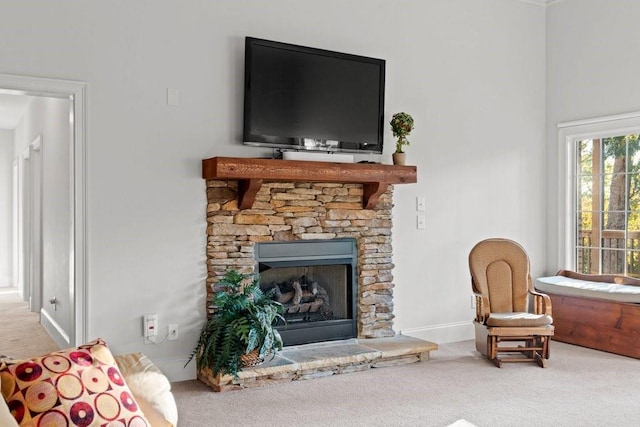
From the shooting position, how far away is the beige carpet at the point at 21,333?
514cm

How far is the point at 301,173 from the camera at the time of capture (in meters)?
4.30

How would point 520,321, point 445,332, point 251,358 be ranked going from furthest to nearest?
point 445,332, point 520,321, point 251,358

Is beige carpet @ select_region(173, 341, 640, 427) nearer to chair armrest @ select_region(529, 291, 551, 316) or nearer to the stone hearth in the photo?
the stone hearth

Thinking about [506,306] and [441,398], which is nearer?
[441,398]

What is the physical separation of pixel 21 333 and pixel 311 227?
3.16 meters

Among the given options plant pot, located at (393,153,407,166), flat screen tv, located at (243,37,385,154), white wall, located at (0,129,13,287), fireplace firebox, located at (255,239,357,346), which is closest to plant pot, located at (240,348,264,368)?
fireplace firebox, located at (255,239,357,346)

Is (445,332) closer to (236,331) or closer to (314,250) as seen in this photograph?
(314,250)

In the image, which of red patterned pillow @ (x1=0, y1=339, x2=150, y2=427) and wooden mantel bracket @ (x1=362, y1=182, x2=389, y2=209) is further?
wooden mantel bracket @ (x1=362, y1=182, x2=389, y2=209)

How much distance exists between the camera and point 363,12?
16.2ft

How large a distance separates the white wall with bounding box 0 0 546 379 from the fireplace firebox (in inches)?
18.1

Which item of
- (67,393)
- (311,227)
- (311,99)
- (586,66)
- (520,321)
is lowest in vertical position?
(520,321)

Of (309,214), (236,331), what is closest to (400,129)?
(309,214)

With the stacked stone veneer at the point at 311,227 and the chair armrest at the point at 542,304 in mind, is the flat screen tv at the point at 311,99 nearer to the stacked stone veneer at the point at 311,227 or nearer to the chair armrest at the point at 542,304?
the stacked stone veneer at the point at 311,227

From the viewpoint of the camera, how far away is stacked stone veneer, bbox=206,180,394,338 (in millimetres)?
4293
